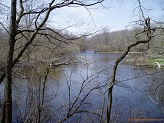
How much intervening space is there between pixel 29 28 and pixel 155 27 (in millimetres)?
2804

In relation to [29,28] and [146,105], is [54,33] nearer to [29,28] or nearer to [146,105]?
[29,28]

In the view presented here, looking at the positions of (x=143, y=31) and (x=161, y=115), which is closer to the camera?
(x=143, y=31)

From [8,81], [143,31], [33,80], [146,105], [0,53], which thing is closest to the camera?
[8,81]

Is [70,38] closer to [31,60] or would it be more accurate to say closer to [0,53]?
[31,60]

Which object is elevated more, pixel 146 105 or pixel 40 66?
pixel 40 66

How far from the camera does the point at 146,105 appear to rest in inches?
381

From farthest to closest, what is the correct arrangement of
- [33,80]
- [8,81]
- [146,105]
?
1. [146,105]
2. [33,80]
3. [8,81]

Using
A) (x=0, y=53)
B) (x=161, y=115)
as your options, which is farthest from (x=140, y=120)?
(x=0, y=53)

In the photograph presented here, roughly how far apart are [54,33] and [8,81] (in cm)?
193

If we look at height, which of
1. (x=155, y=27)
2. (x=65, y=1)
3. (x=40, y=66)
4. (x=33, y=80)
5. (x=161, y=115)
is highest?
(x=65, y=1)

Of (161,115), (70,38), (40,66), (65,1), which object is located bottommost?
(161,115)

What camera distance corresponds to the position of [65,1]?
359 centimetres

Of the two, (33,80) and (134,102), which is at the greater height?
(33,80)

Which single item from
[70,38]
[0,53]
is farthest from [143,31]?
[0,53]
